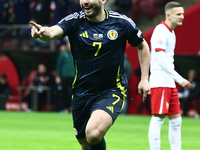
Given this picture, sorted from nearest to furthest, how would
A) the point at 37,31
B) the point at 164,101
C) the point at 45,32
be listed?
the point at 37,31
the point at 45,32
the point at 164,101

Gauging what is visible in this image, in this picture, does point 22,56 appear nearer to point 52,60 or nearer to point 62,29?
point 52,60

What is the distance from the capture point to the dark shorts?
17.4ft

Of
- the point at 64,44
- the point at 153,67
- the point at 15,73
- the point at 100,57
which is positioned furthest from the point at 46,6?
the point at 100,57

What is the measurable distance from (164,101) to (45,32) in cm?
277

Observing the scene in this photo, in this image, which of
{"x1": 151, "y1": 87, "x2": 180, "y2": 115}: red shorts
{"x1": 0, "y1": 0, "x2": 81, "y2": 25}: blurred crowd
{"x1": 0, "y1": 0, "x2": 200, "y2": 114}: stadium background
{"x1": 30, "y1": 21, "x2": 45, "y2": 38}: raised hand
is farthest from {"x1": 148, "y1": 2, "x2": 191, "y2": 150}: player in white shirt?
{"x1": 0, "y1": 0, "x2": 81, "y2": 25}: blurred crowd

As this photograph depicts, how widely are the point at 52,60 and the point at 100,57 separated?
43.3 feet

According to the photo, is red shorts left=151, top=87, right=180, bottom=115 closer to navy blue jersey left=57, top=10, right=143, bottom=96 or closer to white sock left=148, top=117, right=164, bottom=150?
white sock left=148, top=117, right=164, bottom=150

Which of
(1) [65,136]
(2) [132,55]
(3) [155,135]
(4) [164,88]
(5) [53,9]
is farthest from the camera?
(5) [53,9]

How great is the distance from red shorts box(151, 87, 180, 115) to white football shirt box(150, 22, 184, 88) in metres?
0.09

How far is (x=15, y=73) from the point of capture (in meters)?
18.8

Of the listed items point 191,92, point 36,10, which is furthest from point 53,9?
point 191,92

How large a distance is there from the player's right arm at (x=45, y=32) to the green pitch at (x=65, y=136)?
337 centimetres

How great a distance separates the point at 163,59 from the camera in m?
6.88

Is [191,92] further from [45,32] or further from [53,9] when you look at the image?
[45,32]
